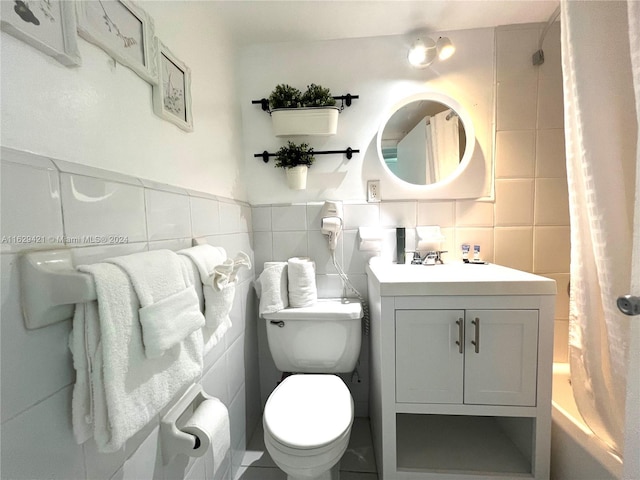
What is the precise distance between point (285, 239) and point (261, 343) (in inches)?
24.1

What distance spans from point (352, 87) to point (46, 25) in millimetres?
1217

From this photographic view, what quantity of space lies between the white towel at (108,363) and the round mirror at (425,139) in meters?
1.27

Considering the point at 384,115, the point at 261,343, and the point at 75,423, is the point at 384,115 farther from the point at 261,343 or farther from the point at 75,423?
the point at 75,423

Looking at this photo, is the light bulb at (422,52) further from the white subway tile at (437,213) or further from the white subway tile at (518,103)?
the white subway tile at (437,213)

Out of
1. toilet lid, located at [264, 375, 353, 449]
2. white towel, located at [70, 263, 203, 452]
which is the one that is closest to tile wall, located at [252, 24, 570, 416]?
toilet lid, located at [264, 375, 353, 449]

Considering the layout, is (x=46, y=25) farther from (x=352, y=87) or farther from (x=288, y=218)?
(x=352, y=87)

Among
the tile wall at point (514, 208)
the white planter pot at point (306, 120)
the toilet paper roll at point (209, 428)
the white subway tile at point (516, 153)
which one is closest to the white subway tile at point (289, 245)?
the tile wall at point (514, 208)

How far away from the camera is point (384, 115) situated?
4.58 feet

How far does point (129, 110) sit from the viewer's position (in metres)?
0.67

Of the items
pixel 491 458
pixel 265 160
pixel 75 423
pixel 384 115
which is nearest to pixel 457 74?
pixel 384 115

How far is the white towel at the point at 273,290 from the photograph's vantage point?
1262mm

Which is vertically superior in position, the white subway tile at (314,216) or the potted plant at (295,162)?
the potted plant at (295,162)

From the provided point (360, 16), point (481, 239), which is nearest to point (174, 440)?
point (481, 239)

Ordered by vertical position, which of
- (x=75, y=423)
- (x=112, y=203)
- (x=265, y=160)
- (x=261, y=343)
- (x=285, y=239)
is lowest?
(x=261, y=343)
